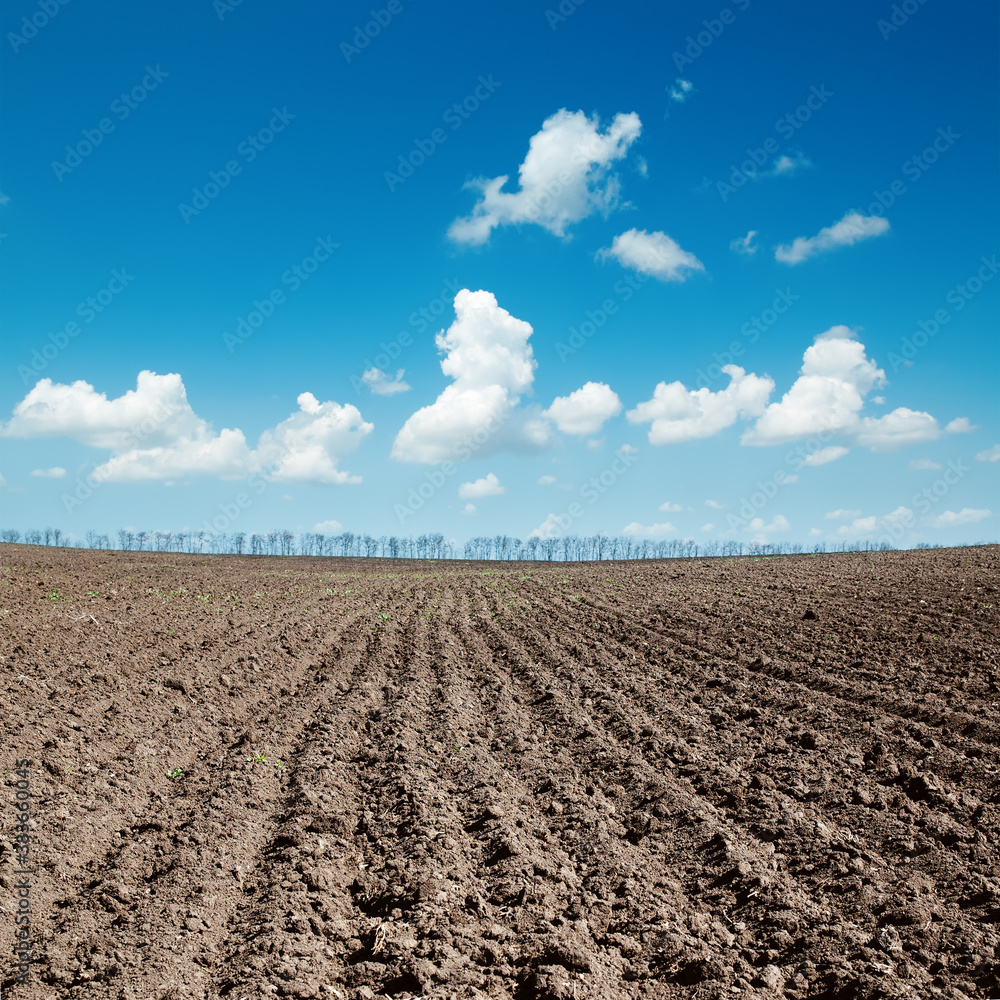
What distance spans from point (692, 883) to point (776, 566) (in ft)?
104

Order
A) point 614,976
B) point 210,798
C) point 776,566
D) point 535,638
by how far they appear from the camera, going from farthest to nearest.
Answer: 1. point 776,566
2. point 535,638
3. point 210,798
4. point 614,976

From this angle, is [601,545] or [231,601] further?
[601,545]

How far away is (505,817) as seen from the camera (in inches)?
265

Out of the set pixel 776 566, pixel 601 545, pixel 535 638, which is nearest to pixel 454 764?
pixel 535 638

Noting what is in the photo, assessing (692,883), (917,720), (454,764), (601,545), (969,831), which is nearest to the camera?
(692,883)

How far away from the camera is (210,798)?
23.4ft

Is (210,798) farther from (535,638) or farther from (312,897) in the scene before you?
(535,638)

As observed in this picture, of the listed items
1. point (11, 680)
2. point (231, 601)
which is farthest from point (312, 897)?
point (231, 601)

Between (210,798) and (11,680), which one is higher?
(11,680)

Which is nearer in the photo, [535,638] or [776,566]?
[535,638]

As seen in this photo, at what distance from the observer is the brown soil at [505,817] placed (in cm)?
459

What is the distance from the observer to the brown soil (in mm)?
4586

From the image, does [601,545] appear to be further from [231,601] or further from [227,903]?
[227,903]

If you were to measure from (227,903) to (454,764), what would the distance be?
351 centimetres
